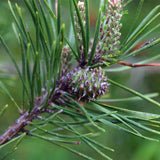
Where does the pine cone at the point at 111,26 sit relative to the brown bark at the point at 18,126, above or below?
above

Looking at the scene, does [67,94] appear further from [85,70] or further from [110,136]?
[110,136]

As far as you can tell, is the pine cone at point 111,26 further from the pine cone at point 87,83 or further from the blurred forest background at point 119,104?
the blurred forest background at point 119,104

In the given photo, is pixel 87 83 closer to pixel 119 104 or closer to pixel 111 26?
pixel 111 26

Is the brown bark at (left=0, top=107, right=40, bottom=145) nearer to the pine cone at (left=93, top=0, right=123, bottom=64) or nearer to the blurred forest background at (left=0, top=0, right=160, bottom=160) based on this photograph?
the pine cone at (left=93, top=0, right=123, bottom=64)

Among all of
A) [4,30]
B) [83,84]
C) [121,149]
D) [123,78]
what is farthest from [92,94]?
[123,78]

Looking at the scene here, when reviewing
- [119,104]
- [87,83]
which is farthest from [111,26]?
[119,104]

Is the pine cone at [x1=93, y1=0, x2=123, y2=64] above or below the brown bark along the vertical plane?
above

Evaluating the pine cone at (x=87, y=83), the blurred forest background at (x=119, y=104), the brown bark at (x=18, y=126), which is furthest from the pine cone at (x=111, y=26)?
the blurred forest background at (x=119, y=104)

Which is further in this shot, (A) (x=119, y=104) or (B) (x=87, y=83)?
(A) (x=119, y=104)

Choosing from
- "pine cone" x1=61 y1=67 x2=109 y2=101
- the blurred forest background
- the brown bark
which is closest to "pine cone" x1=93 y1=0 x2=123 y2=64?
"pine cone" x1=61 y1=67 x2=109 y2=101
